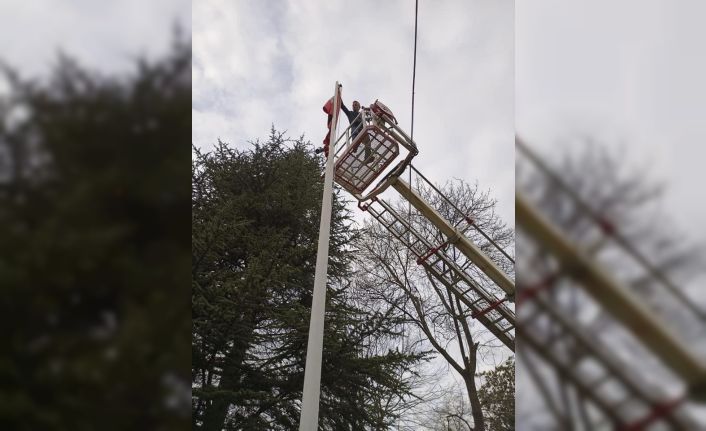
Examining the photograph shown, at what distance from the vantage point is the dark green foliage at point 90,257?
1.32ft

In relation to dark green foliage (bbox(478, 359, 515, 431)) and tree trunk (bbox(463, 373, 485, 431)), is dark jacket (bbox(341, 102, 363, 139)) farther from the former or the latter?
tree trunk (bbox(463, 373, 485, 431))

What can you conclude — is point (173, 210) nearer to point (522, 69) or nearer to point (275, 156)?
point (522, 69)

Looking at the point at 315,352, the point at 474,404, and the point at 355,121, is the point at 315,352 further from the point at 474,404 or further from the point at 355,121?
the point at 474,404

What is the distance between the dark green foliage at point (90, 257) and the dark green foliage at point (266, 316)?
22.3 ft

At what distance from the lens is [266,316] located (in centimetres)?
841

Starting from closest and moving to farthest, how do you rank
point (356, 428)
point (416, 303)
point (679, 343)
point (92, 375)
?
1. point (679, 343)
2. point (92, 375)
3. point (356, 428)
4. point (416, 303)

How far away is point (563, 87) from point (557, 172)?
78 millimetres

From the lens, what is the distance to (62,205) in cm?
42

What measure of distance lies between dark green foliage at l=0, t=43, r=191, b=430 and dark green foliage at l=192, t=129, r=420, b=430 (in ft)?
22.3

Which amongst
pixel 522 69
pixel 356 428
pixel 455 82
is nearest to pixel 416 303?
pixel 356 428

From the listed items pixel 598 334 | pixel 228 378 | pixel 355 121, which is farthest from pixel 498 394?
pixel 598 334

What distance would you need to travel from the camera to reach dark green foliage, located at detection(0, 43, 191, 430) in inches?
15.8

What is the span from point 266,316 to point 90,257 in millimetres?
8288

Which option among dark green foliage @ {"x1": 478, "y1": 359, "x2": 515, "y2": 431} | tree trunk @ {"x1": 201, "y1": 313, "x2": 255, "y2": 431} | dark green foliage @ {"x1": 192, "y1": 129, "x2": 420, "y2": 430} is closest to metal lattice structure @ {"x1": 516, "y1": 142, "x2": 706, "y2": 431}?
dark green foliage @ {"x1": 192, "y1": 129, "x2": 420, "y2": 430}
